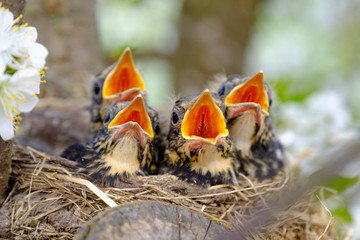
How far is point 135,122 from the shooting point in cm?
211

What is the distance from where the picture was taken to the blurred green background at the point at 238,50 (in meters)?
3.19

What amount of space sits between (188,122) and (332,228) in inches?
36.4

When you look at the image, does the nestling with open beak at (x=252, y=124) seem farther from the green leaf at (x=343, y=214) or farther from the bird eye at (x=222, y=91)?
the green leaf at (x=343, y=214)

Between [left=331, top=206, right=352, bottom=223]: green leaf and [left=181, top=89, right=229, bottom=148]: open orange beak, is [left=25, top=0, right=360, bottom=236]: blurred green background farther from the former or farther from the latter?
[left=181, top=89, right=229, bottom=148]: open orange beak

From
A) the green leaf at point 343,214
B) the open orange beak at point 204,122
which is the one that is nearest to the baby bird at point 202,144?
the open orange beak at point 204,122

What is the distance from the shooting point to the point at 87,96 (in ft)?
12.1

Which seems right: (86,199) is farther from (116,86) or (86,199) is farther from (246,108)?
(116,86)

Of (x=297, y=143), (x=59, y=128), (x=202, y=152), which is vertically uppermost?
(x=202, y=152)

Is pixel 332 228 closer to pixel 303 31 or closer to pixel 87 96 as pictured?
pixel 87 96

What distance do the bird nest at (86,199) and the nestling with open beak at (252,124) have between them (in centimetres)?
23

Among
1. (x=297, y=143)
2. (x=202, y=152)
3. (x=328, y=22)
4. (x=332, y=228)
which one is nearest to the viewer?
(x=202, y=152)

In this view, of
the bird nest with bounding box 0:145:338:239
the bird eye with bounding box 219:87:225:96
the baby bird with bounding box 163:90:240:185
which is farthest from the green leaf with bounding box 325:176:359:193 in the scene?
the bird eye with bounding box 219:87:225:96

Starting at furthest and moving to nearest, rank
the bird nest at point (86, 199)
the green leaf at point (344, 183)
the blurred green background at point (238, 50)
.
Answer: the blurred green background at point (238, 50) < the green leaf at point (344, 183) < the bird nest at point (86, 199)

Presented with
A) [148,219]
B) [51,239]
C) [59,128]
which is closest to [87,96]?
[59,128]
